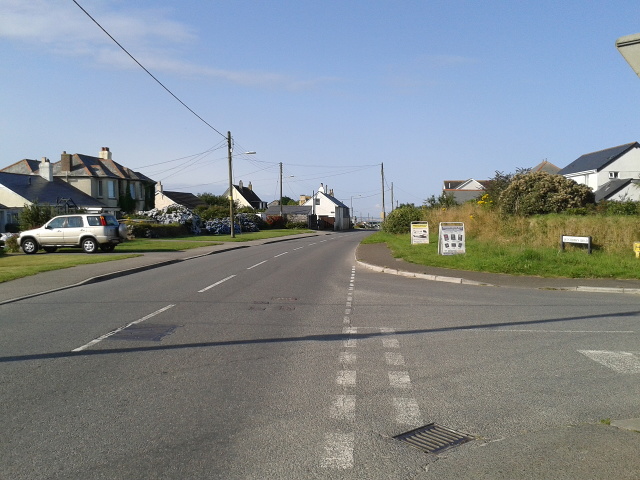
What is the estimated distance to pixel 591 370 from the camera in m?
6.75

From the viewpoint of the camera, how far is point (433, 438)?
4695mm

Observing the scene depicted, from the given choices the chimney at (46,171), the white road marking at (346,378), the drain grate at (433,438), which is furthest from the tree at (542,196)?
the chimney at (46,171)

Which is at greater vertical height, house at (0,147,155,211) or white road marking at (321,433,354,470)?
house at (0,147,155,211)

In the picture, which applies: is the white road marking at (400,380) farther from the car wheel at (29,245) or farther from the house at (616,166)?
the house at (616,166)

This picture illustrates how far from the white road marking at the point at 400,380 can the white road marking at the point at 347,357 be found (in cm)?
72

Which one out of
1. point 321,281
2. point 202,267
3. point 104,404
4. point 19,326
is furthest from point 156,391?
point 202,267

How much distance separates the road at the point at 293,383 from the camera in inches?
170

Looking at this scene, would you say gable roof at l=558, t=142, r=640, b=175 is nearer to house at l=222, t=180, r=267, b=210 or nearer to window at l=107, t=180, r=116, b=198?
window at l=107, t=180, r=116, b=198

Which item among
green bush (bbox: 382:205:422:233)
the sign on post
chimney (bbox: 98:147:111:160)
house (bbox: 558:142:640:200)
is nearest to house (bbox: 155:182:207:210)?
chimney (bbox: 98:147:111:160)

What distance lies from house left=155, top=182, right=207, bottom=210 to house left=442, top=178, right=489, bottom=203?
36607mm

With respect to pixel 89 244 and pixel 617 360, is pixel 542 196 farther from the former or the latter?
pixel 617 360

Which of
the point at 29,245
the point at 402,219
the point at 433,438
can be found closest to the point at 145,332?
the point at 433,438

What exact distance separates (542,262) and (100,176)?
5117 centimetres

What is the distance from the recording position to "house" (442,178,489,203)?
73512 mm
